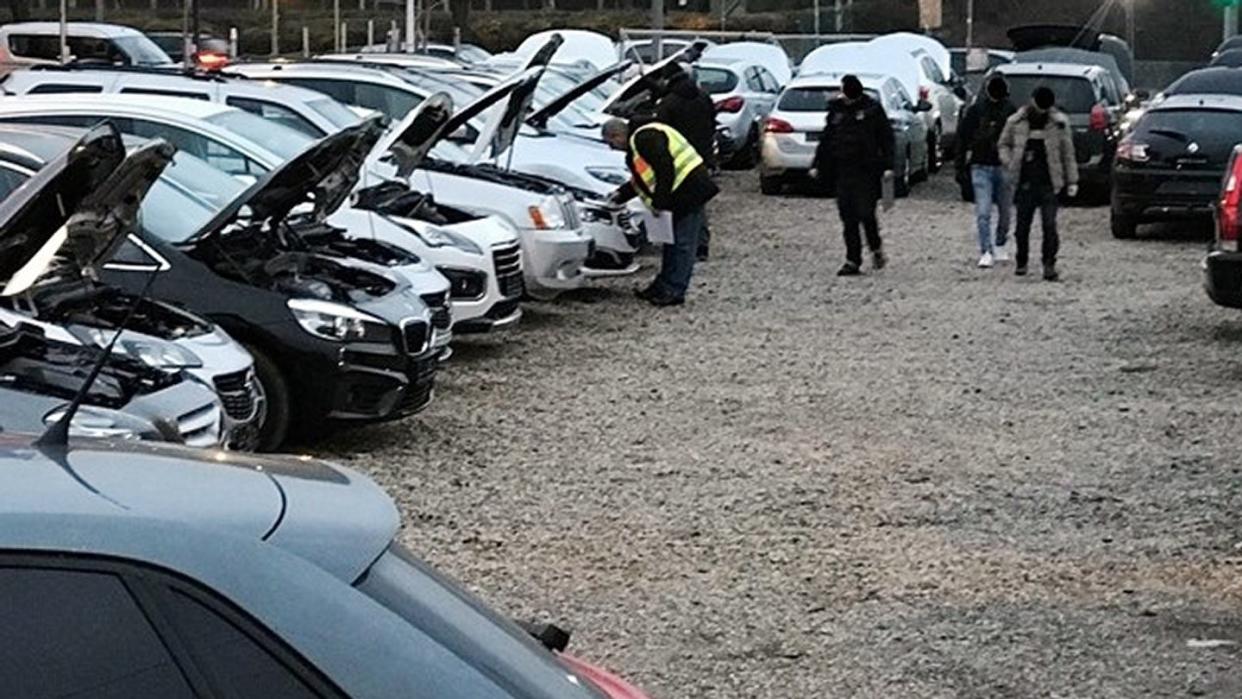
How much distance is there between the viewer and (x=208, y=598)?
107 inches

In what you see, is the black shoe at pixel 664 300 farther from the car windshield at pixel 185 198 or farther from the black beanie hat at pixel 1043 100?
the car windshield at pixel 185 198

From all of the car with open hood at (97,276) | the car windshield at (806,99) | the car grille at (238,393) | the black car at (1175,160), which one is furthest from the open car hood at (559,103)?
the car grille at (238,393)

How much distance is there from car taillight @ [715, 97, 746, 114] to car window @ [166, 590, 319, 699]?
29100 millimetres

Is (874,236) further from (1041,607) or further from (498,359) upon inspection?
(1041,607)

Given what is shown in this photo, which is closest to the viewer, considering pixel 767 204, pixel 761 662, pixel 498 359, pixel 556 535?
pixel 761 662

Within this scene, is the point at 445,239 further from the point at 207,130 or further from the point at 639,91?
the point at 639,91

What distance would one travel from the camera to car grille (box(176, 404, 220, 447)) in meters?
7.80

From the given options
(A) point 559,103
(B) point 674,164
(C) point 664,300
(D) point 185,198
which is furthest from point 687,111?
(D) point 185,198

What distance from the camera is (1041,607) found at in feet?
27.1

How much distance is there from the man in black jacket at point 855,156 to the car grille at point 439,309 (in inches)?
305

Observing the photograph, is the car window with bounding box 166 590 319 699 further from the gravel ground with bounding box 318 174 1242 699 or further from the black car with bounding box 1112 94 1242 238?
the black car with bounding box 1112 94 1242 238

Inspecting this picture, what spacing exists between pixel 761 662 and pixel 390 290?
438cm

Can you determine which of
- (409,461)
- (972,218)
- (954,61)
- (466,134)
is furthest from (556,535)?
(954,61)

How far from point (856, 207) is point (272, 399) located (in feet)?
32.1
